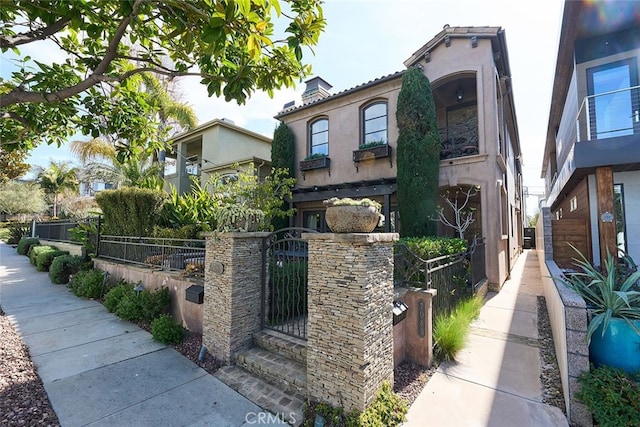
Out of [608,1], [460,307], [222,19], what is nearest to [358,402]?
[460,307]

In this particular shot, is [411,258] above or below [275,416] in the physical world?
above

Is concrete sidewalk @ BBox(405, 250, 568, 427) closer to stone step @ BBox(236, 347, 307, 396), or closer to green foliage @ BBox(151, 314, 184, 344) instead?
stone step @ BBox(236, 347, 307, 396)

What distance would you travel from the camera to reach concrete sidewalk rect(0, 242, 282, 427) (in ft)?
10.5

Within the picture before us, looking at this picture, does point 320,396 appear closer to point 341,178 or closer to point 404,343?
point 404,343

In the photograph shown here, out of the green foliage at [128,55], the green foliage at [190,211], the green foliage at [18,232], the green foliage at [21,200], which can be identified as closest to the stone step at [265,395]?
the green foliage at [128,55]

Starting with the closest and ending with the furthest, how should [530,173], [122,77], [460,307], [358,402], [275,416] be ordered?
[358,402] < [275,416] < [122,77] < [460,307] < [530,173]

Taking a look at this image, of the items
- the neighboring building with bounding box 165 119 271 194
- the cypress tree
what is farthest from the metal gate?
the neighboring building with bounding box 165 119 271 194

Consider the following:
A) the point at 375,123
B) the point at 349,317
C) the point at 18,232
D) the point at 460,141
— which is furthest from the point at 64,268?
the point at 18,232

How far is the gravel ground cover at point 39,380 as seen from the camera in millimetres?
3111

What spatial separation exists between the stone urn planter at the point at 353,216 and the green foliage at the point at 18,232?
82.0 ft

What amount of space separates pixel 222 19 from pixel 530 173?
151ft

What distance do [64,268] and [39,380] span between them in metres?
7.72

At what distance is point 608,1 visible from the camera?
7.02 m

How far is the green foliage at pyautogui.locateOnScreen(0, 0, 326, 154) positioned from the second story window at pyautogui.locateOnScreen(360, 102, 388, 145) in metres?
7.11
